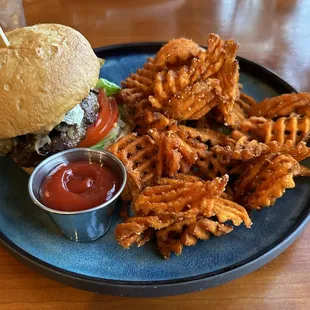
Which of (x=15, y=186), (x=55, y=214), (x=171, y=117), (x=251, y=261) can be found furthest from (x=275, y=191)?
(x=15, y=186)

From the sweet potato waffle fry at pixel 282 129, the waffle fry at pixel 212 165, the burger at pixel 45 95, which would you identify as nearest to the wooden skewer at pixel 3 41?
the burger at pixel 45 95

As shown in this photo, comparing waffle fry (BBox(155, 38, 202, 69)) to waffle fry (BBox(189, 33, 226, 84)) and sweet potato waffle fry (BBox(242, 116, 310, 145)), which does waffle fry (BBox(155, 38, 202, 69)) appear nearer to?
waffle fry (BBox(189, 33, 226, 84))

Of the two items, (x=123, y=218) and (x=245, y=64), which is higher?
(x=245, y=64)

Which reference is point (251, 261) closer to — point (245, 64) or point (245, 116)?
point (245, 116)

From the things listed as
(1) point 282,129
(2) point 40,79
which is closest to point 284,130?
(1) point 282,129

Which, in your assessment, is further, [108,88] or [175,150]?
[108,88]

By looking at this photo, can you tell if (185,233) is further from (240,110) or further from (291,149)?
(240,110)

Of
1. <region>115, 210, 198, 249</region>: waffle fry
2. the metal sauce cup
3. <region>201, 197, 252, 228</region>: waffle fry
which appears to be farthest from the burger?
<region>201, 197, 252, 228</region>: waffle fry
